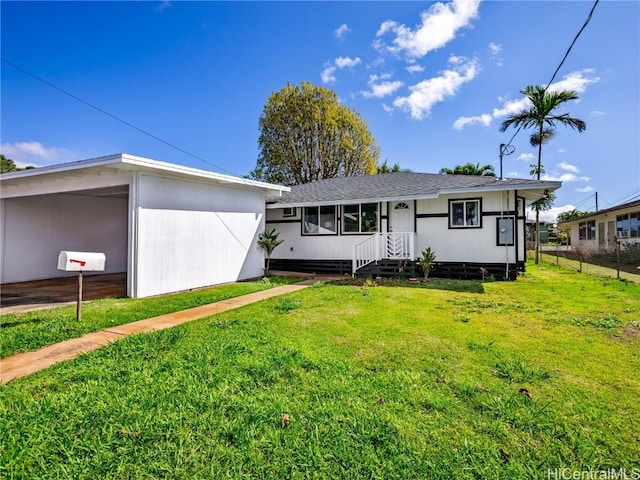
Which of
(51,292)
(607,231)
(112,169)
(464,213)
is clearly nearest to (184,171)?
(112,169)

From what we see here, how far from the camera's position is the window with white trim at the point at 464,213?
11013 millimetres

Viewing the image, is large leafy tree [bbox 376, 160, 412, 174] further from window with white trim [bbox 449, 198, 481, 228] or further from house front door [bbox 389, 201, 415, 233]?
window with white trim [bbox 449, 198, 481, 228]

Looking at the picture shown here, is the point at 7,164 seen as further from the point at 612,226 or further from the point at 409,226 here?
the point at 612,226

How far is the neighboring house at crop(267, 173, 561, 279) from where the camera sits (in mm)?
10625

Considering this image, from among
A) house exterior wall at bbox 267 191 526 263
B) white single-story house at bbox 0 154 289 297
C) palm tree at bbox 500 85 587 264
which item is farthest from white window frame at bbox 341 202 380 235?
palm tree at bbox 500 85 587 264

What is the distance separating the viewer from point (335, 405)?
8.83 ft

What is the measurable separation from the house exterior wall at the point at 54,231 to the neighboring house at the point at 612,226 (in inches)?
849

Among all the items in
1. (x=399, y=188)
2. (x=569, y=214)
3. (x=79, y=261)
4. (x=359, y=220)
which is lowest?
(x=79, y=261)

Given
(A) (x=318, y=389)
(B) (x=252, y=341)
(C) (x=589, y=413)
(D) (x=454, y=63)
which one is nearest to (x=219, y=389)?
(A) (x=318, y=389)

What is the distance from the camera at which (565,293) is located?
26.1 ft

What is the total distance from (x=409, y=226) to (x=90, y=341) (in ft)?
33.1

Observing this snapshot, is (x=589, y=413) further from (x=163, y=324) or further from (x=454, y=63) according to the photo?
(x=454, y=63)

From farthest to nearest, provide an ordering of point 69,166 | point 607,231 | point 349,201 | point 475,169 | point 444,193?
point 475,169 → point 607,231 → point 349,201 → point 444,193 → point 69,166

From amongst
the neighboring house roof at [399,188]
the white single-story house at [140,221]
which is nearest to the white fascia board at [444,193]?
the neighboring house roof at [399,188]
